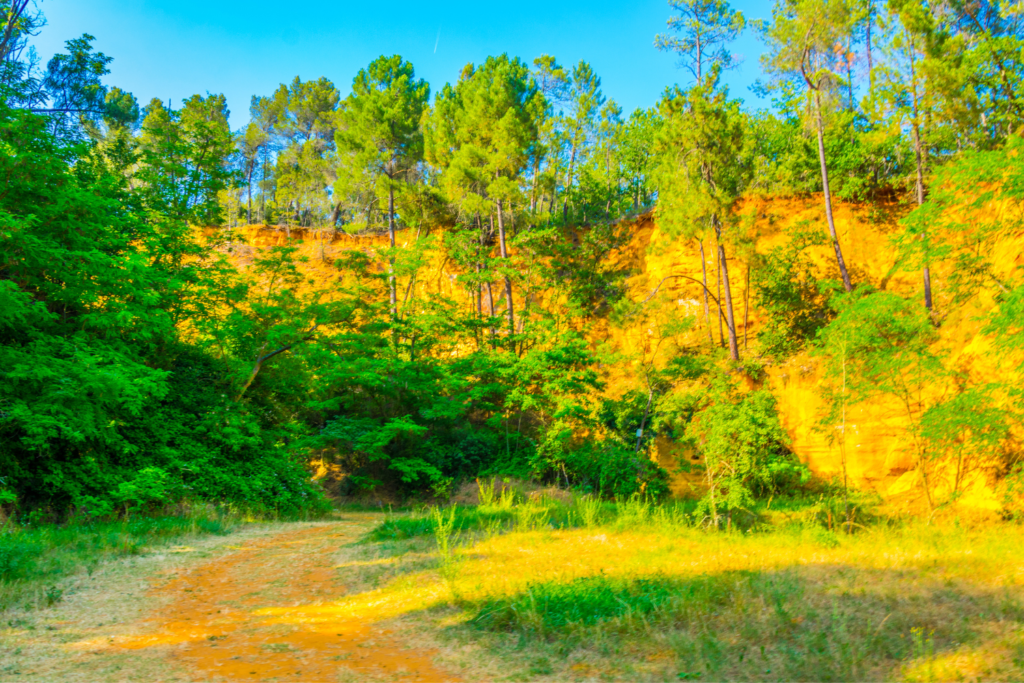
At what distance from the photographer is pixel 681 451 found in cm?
2084

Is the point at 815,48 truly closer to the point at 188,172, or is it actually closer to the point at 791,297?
the point at 791,297

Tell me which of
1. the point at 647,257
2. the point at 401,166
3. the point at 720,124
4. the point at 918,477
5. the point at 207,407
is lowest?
the point at 918,477

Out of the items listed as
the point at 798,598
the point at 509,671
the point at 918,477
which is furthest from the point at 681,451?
the point at 509,671

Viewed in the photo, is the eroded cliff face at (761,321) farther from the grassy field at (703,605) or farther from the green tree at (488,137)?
the grassy field at (703,605)

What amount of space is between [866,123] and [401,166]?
21171 mm

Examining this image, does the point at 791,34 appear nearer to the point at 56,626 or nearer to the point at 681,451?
the point at 681,451

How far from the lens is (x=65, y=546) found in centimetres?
848

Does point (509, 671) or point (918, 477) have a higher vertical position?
point (509, 671)

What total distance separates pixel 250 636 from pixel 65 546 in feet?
17.1

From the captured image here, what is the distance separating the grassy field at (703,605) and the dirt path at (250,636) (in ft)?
1.21

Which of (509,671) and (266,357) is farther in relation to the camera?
(266,357)

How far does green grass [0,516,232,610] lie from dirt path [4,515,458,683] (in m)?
1.07

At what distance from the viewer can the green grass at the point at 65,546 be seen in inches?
249

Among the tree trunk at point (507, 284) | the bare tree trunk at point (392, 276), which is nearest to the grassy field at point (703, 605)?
the bare tree trunk at point (392, 276)
